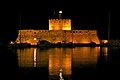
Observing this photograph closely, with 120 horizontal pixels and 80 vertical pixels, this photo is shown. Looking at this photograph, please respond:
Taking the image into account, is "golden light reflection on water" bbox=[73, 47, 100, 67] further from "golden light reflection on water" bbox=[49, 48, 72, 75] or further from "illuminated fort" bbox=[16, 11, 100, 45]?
"illuminated fort" bbox=[16, 11, 100, 45]

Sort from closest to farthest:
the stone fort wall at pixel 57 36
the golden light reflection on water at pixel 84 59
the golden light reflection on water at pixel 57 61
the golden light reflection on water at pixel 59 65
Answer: the golden light reflection on water at pixel 59 65
the golden light reflection on water at pixel 57 61
the golden light reflection on water at pixel 84 59
the stone fort wall at pixel 57 36

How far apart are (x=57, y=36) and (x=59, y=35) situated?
30 centimetres

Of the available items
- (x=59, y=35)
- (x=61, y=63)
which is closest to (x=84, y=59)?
(x=61, y=63)

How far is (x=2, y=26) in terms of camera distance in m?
59.8

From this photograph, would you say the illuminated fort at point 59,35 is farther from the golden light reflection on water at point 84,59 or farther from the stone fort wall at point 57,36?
the golden light reflection on water at point 84,59

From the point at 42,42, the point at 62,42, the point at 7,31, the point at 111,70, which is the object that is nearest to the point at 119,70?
the point at 111,70

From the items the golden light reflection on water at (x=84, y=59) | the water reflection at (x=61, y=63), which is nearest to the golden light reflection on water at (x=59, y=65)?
the water reflection at (x=61, y=63)

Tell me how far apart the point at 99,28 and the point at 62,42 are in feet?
43.1

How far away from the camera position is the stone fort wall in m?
46.7

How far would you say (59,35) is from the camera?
4703 cm

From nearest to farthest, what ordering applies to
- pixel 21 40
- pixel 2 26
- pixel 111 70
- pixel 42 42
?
pixel 111 70 → pixel 42 42 → pixel 21 40 → pixel 2 26

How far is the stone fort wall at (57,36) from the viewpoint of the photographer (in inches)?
1837

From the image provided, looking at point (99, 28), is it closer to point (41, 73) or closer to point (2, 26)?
point (2, 26)

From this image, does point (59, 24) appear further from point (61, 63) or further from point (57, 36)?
point (61, 63)
